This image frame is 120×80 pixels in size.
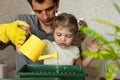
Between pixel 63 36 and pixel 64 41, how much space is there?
23 mm

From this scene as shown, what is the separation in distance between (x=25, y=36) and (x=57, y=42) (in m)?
0.22

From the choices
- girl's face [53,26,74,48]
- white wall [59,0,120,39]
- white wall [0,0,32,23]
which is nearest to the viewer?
girl's face [53,26,74,48]

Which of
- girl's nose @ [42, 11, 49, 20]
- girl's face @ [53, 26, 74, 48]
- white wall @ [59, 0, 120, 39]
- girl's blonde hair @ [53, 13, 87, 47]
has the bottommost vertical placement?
white wall @ [59, 0, 120, 39]

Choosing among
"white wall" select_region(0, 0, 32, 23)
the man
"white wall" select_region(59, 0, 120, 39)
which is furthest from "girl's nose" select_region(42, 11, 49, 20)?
"white wall" select_region(59, 0, 120, 39)

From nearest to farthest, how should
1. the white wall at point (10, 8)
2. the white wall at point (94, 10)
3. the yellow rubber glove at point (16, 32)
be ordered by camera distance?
1. the yellow rubber glove at point (16, 32)
2. the white wall at point (10, 8)
3. the white wall at point (94, 10)

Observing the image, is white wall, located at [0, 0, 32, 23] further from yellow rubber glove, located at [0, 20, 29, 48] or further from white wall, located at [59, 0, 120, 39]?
yellow rubber glove, located at [0, 20, 29, 48]

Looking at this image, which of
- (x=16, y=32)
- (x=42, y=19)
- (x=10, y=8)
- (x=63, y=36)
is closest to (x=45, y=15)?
(x=42, y=19)

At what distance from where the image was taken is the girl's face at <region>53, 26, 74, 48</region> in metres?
1.08

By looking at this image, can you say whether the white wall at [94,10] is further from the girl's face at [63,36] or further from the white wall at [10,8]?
the girl's face at [63,36]

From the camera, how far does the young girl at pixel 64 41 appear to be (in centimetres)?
108

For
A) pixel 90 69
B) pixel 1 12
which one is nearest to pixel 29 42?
pixel 90 69

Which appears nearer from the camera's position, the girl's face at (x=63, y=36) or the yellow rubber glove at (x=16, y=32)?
the yellow rubber glove at (x=16, y=32)

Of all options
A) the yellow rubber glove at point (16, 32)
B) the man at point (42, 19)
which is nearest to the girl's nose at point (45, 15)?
the man at point (42, 19)

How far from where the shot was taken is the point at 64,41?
109 centimetres
